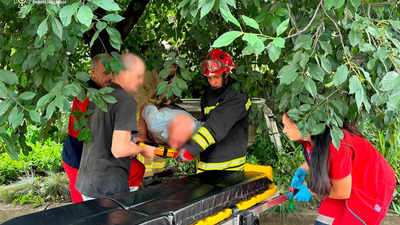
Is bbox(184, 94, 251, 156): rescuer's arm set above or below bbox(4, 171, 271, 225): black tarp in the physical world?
above

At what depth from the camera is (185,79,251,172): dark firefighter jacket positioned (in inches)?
110

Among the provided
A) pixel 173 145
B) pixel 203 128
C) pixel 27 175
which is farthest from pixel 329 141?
pixel 27 175

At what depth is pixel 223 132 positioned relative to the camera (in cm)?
280

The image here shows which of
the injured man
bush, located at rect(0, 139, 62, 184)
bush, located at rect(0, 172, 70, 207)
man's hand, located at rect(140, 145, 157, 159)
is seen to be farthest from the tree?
bush, located at rect(0, 139, 62, 184)

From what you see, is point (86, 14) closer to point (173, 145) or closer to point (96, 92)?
point (96, 92)

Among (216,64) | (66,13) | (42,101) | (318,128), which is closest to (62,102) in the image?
(42,101)

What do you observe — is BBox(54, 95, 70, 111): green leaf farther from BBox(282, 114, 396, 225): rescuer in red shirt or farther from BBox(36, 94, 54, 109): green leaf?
BBox(282, 114, 396, 225): rescuer in red shirt

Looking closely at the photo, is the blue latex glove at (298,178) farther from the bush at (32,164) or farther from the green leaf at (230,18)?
the bush at (32,164)

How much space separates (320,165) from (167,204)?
0.90 m

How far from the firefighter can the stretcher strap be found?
1.53ft

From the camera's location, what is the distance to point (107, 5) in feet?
4.38

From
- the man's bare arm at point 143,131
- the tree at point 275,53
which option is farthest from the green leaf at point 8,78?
the man's bare arm at point 143,131

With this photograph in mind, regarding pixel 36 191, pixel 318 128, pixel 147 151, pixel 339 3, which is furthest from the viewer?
pixel 36 191

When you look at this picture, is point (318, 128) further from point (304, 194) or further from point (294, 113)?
point (304, 194)
